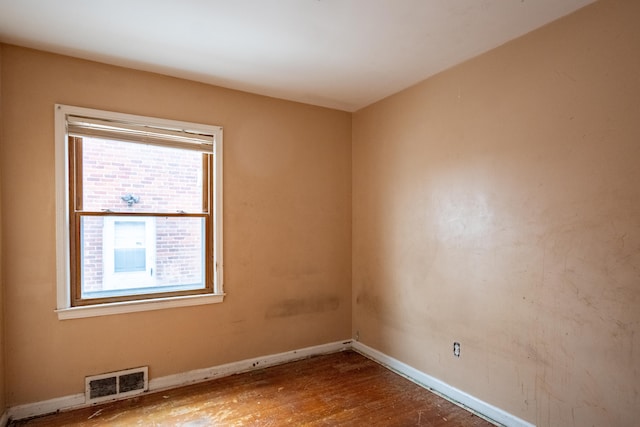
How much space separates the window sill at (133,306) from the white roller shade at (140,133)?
1347 millimetres

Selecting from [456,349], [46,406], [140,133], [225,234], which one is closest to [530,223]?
[456,349]

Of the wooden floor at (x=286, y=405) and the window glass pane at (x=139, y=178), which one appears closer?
the wooden floor at (x=286, y=405)

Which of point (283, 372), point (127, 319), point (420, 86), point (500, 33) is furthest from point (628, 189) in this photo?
point (127, 319)

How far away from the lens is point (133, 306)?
2.95m

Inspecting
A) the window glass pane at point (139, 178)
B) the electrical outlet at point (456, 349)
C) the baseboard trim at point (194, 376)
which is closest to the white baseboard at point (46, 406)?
the baseboard trim at point (194, 376)

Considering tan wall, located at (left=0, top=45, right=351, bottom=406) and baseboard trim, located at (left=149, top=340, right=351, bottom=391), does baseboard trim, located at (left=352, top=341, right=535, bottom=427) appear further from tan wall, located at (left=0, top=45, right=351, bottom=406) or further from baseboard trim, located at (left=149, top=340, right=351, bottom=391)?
tan wall, located at (left=0, top=45, right=351, bottom=406)

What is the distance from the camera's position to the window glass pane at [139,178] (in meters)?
2.88

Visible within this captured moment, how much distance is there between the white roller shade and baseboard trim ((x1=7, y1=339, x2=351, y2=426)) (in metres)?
2.03

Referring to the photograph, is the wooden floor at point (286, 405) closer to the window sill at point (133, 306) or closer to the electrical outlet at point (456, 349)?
the electrical outlet at point (456, 349)

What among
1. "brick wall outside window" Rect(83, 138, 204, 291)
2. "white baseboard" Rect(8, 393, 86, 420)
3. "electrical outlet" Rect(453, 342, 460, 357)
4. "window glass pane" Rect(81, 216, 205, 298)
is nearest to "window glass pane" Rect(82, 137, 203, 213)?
"brick wall outside window" Rect(83, 138, 204, 291)

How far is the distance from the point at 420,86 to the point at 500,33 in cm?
87

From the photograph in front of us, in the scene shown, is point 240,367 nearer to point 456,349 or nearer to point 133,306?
point 133,306

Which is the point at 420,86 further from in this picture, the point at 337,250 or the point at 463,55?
the point at 337,250

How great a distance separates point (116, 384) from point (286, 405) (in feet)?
4.56
